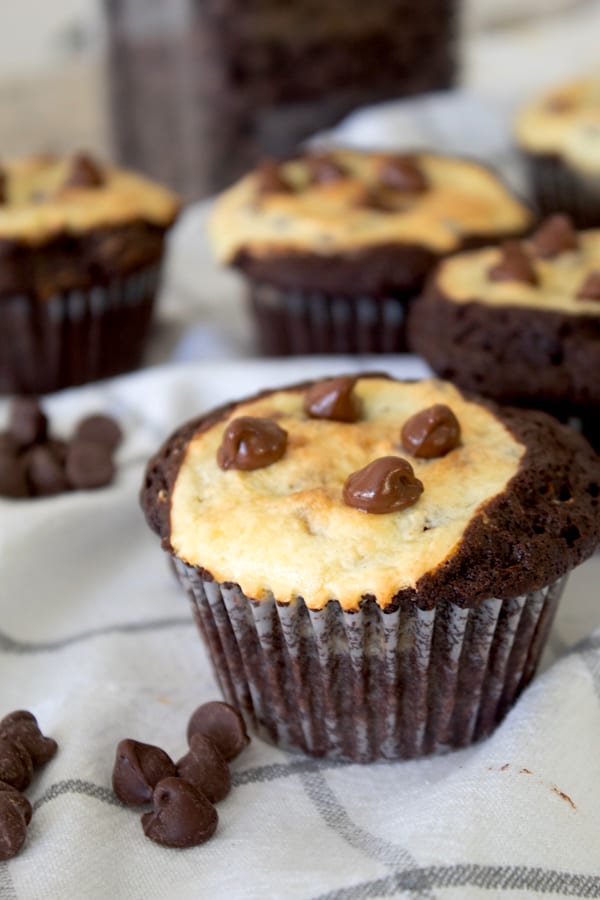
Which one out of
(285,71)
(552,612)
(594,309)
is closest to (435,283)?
(594,309)

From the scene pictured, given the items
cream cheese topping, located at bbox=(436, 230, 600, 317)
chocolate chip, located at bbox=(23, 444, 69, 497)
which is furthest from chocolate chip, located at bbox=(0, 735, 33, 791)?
cream cheese topping, located at bbox=(436, 230, 600, 317)

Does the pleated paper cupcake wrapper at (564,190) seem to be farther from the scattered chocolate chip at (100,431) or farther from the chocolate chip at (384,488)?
the chocolate chip at (384,488)

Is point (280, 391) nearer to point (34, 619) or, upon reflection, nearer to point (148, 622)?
point (148, 622)

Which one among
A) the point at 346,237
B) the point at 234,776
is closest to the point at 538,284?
the point at 346,237

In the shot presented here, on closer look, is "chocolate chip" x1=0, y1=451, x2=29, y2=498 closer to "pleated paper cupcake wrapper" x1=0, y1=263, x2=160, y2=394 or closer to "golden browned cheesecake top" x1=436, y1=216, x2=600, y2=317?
"pleated paper cupcake wrapper" x1=0, y1=263, x2=160, y2=394

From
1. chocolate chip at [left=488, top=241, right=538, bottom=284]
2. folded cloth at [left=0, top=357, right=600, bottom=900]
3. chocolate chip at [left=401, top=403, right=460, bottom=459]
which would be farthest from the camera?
chocolate chip at [left=488, top=241, right=538, bottom=284]

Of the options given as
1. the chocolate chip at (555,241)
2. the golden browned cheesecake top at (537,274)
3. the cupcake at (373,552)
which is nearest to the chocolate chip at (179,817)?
the cupcake at (373,552)
